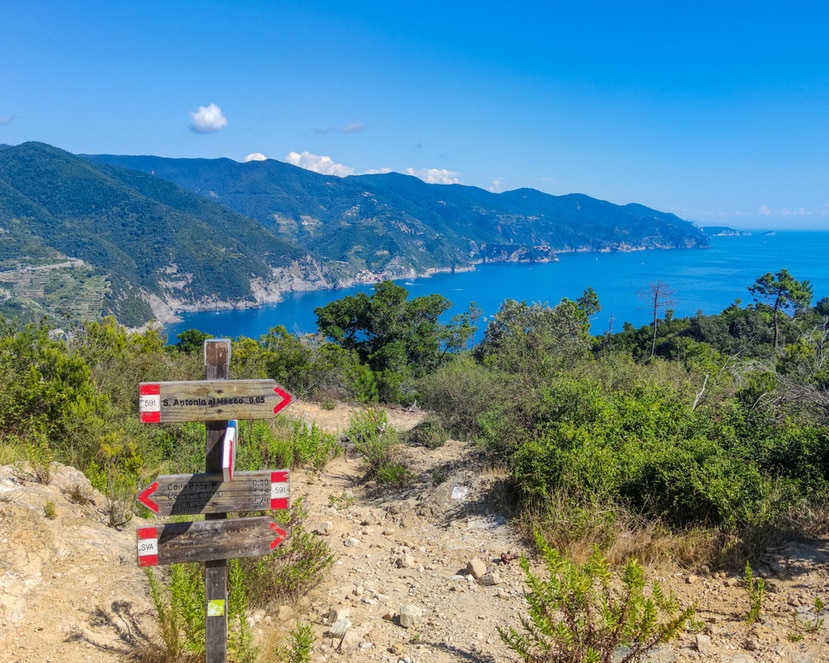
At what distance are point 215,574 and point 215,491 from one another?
0.51 meters

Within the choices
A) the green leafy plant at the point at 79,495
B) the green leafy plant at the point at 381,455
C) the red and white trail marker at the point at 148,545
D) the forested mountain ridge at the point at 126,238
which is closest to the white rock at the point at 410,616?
the red and white trail marker at the point at 148,545

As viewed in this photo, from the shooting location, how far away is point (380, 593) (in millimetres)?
4918

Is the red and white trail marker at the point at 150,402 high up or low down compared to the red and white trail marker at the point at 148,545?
up

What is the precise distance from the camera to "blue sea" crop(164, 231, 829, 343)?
90375mm

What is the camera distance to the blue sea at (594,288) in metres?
90.4

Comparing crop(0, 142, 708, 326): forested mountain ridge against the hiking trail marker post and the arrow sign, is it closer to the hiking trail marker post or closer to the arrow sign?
the hiking trail marker post

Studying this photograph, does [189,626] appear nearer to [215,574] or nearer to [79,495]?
[215,574]

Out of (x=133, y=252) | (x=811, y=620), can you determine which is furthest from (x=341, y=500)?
(x=133, y=252)

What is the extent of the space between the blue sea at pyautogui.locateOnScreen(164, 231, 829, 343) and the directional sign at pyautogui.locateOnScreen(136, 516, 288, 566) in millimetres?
65764

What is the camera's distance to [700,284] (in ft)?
360

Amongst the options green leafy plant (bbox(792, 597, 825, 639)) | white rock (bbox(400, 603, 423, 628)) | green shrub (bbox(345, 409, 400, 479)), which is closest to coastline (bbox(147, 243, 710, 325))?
green shrub (bbox(345, 409, 400, 479))

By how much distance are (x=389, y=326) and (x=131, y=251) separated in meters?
121

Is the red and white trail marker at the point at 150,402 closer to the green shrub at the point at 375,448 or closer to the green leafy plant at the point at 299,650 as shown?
the green leafy plant at the point at 299,650

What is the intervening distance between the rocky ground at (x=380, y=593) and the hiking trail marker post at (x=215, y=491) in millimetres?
951
